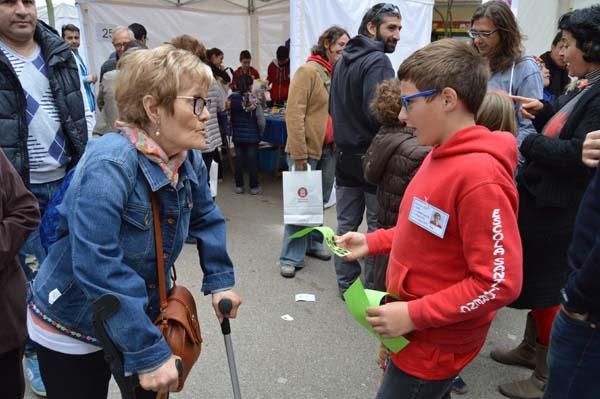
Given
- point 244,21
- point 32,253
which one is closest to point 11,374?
point 32,253

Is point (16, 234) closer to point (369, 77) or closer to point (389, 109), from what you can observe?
point (389, 109)

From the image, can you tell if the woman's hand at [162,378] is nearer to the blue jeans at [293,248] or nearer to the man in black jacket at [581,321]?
the man in black jacket at [581,321]

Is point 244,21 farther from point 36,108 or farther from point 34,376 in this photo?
point 34,376

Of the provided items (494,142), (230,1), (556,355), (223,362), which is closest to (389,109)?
(494,142)

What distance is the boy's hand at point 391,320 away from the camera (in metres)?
1.46

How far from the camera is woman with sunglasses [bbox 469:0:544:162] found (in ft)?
9.83

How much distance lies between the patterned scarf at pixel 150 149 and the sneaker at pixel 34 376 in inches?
72.1

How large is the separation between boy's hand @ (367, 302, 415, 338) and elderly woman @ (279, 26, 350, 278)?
287 centimetres

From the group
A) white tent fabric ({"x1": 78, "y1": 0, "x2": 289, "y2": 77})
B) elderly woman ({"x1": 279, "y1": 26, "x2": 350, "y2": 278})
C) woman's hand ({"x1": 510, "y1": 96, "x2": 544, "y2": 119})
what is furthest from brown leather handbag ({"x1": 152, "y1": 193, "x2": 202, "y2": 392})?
white tent fabric ({"x1": 78, "y1": 0, "x2": 289, "y2": 77})

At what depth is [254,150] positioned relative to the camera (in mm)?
7062

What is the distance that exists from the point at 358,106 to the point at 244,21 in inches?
320

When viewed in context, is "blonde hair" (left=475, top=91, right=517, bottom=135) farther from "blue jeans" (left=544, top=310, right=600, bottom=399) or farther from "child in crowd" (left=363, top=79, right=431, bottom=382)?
"blue jeans" (left=544, top=310, right=600, bottom=399)

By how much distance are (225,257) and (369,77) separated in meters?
2.05

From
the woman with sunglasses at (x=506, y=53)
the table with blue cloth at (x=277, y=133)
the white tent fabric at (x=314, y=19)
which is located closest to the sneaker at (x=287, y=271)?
the woman with sunglasses at (x=506, y=53)
